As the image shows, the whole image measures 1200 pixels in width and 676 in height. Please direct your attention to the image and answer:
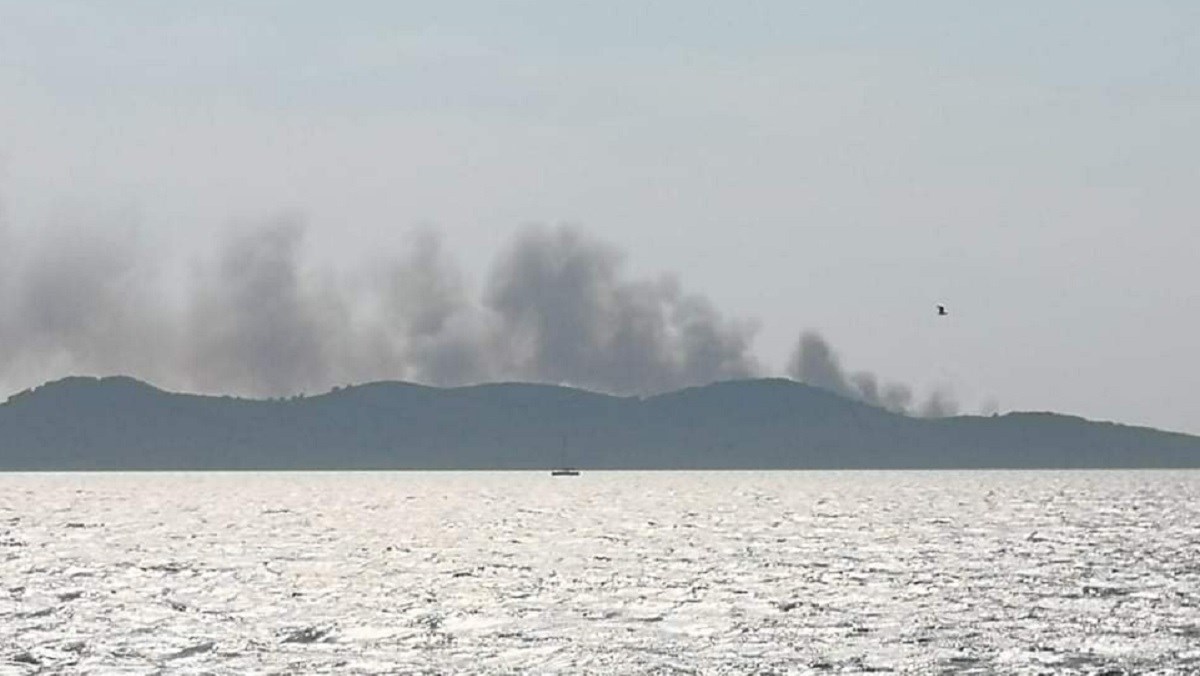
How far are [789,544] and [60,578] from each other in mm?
68485

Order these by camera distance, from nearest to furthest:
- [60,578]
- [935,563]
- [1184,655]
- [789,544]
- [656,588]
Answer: [1184,655] < [656,588] < [60,578] < [935,563] < [789,544]

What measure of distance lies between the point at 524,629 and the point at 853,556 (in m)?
64.1

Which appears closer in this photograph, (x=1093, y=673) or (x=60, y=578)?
(x=1093, y=673)

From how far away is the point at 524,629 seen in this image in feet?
293

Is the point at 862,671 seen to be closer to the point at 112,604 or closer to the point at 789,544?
the point at 112,604

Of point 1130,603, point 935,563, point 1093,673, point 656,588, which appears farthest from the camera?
point 935,563

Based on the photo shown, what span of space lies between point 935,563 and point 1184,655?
6136 cm

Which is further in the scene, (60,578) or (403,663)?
(60,578)

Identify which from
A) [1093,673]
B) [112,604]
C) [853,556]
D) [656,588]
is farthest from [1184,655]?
[853,556]

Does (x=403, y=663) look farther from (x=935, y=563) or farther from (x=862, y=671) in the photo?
(x=935, y=563)

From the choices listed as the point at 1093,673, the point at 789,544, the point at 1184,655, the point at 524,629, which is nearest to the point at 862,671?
the point at 1093,673

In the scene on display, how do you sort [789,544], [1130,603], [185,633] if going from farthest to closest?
[789,544], [1130,603], [185,633]

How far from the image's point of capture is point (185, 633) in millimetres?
88750

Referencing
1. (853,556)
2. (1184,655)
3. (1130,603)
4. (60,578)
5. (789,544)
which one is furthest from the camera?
(789,544)
